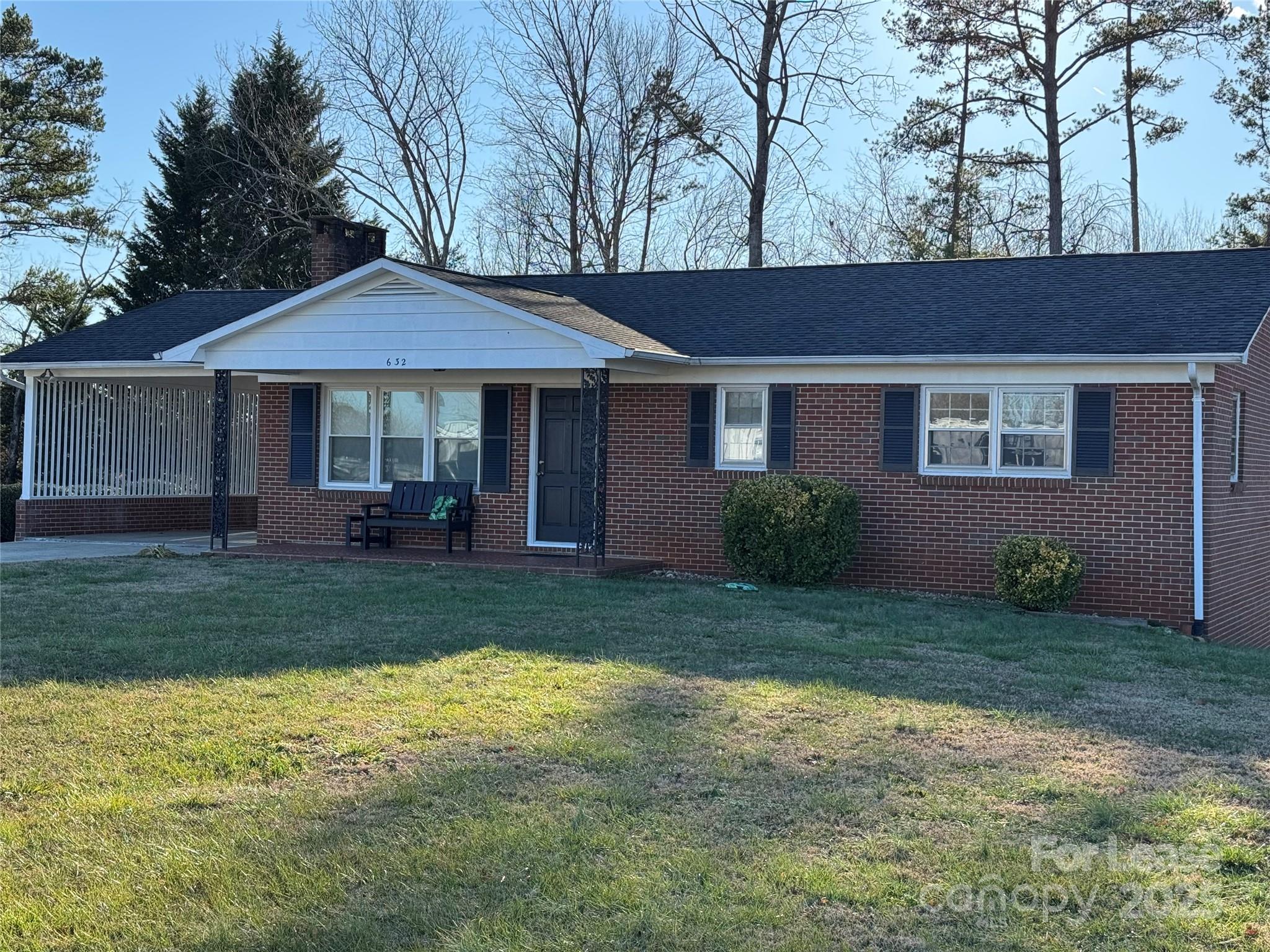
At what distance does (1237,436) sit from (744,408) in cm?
563

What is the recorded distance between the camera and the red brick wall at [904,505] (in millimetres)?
13641

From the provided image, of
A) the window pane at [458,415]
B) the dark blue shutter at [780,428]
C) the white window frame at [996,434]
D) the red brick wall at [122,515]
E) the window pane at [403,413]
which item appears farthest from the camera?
the red brick wall at [122,515]

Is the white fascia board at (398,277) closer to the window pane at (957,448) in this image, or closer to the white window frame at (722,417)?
the white window frame at (722,417)

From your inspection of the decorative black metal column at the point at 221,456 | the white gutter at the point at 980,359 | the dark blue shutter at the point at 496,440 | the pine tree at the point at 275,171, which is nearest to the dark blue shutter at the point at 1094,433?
the white gutter at the point at 980,359

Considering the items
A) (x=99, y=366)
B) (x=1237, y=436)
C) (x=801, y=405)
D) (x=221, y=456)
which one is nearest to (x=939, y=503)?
(x=801, y=405)

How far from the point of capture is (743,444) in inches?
627

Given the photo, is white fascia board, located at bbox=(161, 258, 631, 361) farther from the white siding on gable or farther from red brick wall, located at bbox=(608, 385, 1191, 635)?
red brick wall, located at bbox=(608, 385, 1191, 635)

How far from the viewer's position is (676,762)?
6.74m

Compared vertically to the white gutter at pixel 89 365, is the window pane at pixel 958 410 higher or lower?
lower

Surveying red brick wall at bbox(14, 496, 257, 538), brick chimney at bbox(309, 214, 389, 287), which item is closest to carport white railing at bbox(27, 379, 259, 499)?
red brick wall at bbox(14, 496, 257, 538)

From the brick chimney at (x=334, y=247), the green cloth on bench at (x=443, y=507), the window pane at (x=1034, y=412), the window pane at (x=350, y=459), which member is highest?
the brick chimney at (x=334, y=247)

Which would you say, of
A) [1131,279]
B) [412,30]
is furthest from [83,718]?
[412,30]

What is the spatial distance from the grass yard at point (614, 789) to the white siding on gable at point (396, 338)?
199 inches

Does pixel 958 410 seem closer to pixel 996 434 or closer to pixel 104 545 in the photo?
pixel 996 434
